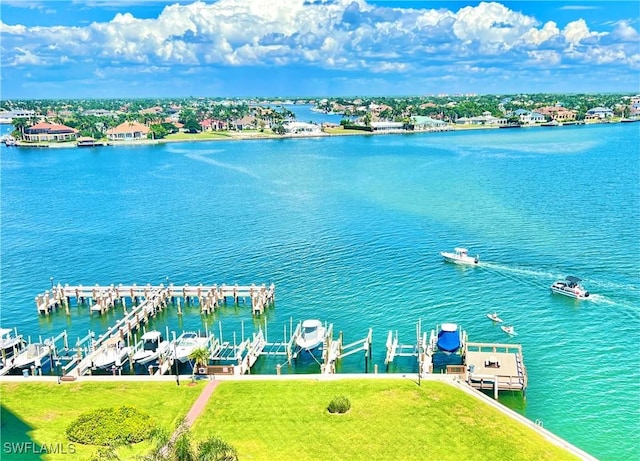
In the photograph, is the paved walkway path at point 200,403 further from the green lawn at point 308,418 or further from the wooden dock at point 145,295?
the wooden dock at point 145,295

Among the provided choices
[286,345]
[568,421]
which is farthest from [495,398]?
[286,345]

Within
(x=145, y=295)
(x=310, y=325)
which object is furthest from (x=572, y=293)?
(x=145, y=295)

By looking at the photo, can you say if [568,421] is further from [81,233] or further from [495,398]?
[81,233]

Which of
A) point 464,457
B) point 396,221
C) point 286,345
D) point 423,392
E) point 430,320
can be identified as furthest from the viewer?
point 396,221

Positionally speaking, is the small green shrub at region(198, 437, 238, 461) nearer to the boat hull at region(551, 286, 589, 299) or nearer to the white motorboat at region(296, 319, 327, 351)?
the white motorboat at region(296, 319, 327, 351)

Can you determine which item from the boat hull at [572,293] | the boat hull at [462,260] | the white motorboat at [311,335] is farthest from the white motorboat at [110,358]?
the boat hull at [572,293]

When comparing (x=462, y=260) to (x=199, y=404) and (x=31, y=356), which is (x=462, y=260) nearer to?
(x=199, y=404)
